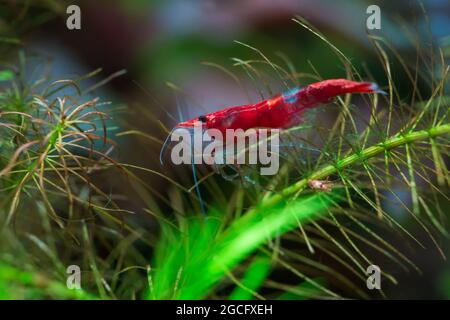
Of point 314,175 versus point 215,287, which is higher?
point 314,175

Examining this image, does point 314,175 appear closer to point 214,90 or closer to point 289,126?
point 289,126

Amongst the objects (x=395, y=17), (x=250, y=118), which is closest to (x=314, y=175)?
(x=250, y=118)

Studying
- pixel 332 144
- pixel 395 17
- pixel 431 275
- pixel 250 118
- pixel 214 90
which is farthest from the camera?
pixel 214 90

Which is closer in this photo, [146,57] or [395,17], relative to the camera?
[395,17]

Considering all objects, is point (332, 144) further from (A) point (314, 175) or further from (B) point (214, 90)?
(B) point (214, 90)

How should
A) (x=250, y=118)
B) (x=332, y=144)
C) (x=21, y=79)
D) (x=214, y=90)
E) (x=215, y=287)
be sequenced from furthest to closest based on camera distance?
(x=214, y=90)
(x=21, y=79)
(x=215, y=287)
(x=332, y=144)
(x=250, y=118)
